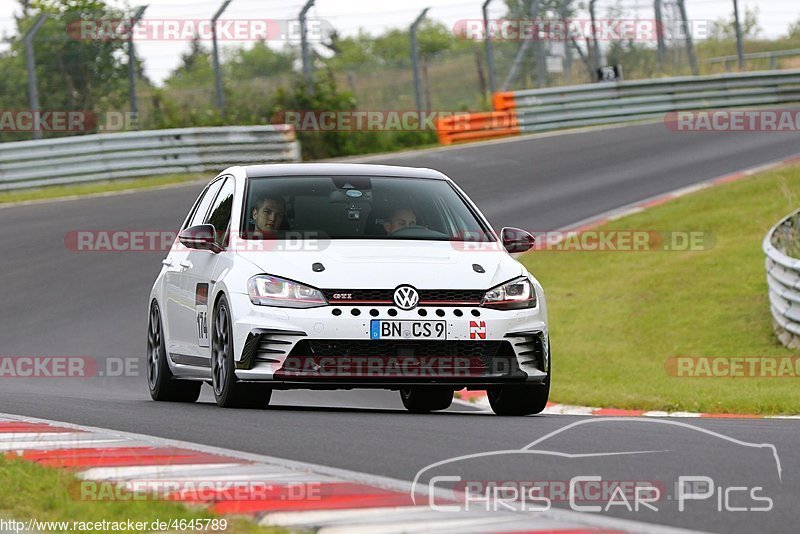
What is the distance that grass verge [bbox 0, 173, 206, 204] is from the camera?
25047 mm

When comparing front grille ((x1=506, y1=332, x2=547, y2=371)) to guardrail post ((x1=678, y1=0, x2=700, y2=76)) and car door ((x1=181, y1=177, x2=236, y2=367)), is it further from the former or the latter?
guardrail post ((x1=678, y1=0, x2=700, y2=76))

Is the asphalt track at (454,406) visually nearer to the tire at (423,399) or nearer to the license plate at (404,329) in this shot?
the tire at (423,399)

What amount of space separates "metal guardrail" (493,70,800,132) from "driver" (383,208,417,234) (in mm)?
23499

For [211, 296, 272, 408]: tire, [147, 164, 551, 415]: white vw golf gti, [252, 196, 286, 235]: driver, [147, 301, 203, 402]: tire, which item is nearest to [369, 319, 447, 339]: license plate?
[147, 164, 551, 415]: white vw golf gti

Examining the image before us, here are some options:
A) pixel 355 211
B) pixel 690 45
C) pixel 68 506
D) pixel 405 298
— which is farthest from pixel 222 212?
pixel 690 45

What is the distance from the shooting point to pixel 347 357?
8.47 metres

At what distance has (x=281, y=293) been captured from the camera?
8609mm

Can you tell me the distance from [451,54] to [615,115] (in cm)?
451

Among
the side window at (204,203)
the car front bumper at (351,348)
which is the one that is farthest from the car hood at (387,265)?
the side window at (204,203)

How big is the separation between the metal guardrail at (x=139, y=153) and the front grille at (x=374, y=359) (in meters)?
18.1

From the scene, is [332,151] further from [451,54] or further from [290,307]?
[290,307]

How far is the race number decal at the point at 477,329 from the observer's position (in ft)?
28.1

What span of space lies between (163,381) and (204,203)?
4.27 ft

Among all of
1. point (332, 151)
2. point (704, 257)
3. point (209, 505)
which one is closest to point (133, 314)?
point (704, 257)
